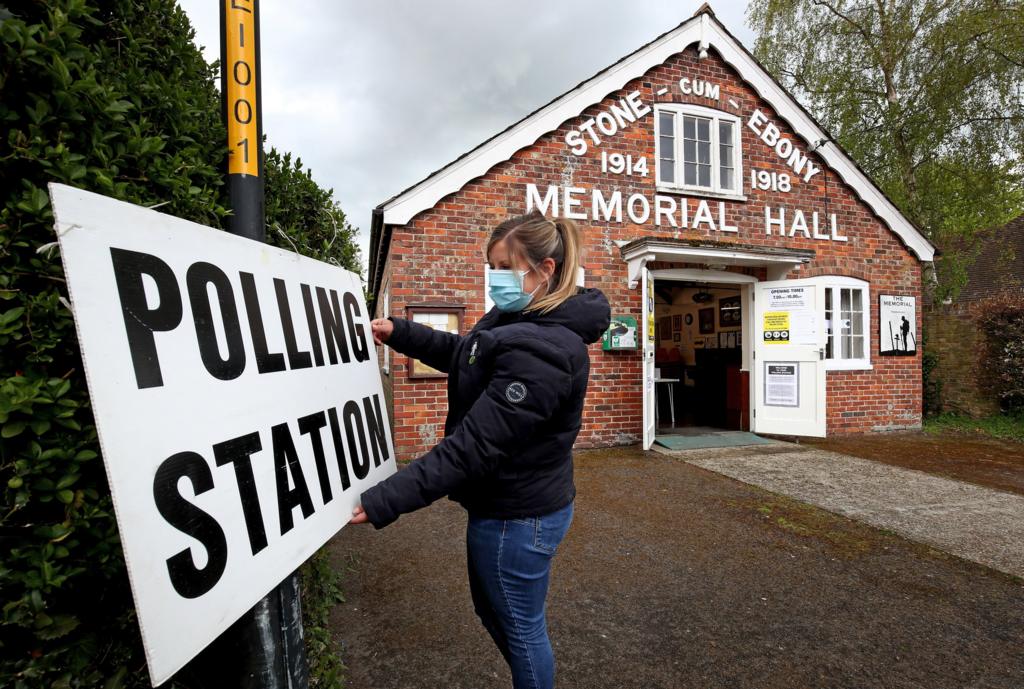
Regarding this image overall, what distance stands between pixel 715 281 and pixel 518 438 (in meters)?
6.94

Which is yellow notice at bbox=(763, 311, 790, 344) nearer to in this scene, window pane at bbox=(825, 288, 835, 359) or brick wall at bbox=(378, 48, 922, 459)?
brick wall at bbox=(378, 48, 922, 459)

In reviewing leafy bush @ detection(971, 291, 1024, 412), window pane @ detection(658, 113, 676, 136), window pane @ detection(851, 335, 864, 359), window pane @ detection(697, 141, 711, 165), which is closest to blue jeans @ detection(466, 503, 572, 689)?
window pane @ detection(658, 113, 676, 136)

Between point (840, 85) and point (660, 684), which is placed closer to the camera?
point (660, 684)

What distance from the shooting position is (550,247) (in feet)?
5.38

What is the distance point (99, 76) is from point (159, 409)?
0.90 m

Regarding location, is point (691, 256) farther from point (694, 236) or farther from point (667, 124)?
point (667, 124)

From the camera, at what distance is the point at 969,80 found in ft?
34.2

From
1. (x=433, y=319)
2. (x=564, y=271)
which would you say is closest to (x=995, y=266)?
(x=433, y=319)

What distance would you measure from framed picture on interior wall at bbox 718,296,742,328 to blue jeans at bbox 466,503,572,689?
9301 millimetres

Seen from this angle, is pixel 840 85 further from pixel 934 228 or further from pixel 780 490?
pixel 780 490

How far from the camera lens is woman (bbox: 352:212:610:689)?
1373 mm

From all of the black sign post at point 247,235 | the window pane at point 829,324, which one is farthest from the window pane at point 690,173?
the black sign post at point 247,235

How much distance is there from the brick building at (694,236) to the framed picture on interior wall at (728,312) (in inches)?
62.0

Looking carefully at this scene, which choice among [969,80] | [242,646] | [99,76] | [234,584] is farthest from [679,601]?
[969,80]
